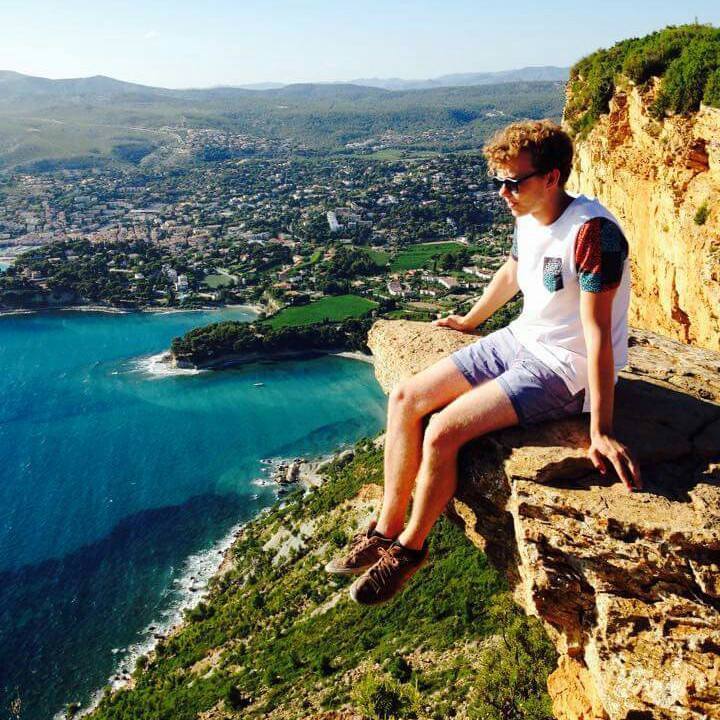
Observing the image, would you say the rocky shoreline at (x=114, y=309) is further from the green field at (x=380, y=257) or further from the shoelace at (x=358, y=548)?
the shoelace at (x=358, y=548)

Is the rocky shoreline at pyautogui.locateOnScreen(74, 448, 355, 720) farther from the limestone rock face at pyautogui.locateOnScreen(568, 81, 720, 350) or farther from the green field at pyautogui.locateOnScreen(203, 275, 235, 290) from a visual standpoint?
the green field at pyautogui.locateOnScreen(203, 275, 235, 290)

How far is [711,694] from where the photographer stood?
327 cm

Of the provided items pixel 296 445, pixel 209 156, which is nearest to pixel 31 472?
pixel 296 445

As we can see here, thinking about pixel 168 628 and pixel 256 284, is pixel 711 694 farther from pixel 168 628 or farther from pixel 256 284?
pixel 256 284

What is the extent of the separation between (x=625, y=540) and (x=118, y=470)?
117 ft

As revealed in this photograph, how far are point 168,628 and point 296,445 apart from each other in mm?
15281

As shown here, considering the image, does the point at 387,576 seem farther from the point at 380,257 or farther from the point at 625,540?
the point at 380,257

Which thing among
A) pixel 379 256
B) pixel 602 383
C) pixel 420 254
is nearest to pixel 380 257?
pixel 379 256

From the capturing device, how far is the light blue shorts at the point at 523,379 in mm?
3729

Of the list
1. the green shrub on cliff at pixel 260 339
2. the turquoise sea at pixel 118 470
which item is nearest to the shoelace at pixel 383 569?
→ the turquoise sea at pixel 118 470

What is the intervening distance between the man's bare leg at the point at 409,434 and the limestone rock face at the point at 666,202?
6154 mm

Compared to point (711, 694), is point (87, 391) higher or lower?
lower

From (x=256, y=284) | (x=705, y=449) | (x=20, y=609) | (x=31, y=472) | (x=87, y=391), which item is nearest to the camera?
(x=705, y=449)

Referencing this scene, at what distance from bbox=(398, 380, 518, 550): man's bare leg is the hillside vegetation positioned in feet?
24.7
